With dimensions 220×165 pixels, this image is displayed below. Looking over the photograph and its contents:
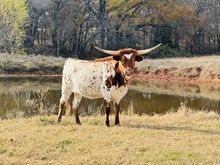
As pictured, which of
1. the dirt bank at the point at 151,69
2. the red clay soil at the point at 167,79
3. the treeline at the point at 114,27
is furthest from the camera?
the treeline at the point at 114,27

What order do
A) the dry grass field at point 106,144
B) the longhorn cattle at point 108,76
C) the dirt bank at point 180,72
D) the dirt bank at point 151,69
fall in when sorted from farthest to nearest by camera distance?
the dirt bank at point 151,69 < the dirt bank at point 180,72 < the longhorn cattle at point 108,76 < the dry grass field at point 106,144

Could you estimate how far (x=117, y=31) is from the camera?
52.1m

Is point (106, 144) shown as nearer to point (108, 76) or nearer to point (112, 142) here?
point (112, 142)

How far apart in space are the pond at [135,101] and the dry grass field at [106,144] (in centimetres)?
529

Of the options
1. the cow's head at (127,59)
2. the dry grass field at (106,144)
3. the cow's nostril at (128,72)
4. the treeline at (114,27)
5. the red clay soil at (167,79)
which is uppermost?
the treeline at (114,27)

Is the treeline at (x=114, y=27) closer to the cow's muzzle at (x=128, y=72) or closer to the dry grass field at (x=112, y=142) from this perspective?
the dry grass field at (x=112, y=142)

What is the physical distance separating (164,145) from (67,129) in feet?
8.64

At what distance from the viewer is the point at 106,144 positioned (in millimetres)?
8375

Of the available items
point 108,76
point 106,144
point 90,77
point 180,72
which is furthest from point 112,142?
point 180,72

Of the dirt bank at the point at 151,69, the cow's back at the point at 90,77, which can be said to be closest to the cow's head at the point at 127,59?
the cow's back at the point at 90,77

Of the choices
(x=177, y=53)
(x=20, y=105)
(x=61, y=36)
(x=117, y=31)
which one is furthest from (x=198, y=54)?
(x=20, y=105)

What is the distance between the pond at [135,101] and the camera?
16.7 meters

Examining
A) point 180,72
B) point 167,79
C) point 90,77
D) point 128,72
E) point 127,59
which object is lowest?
point 167,79

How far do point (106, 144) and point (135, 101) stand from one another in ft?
45.2
